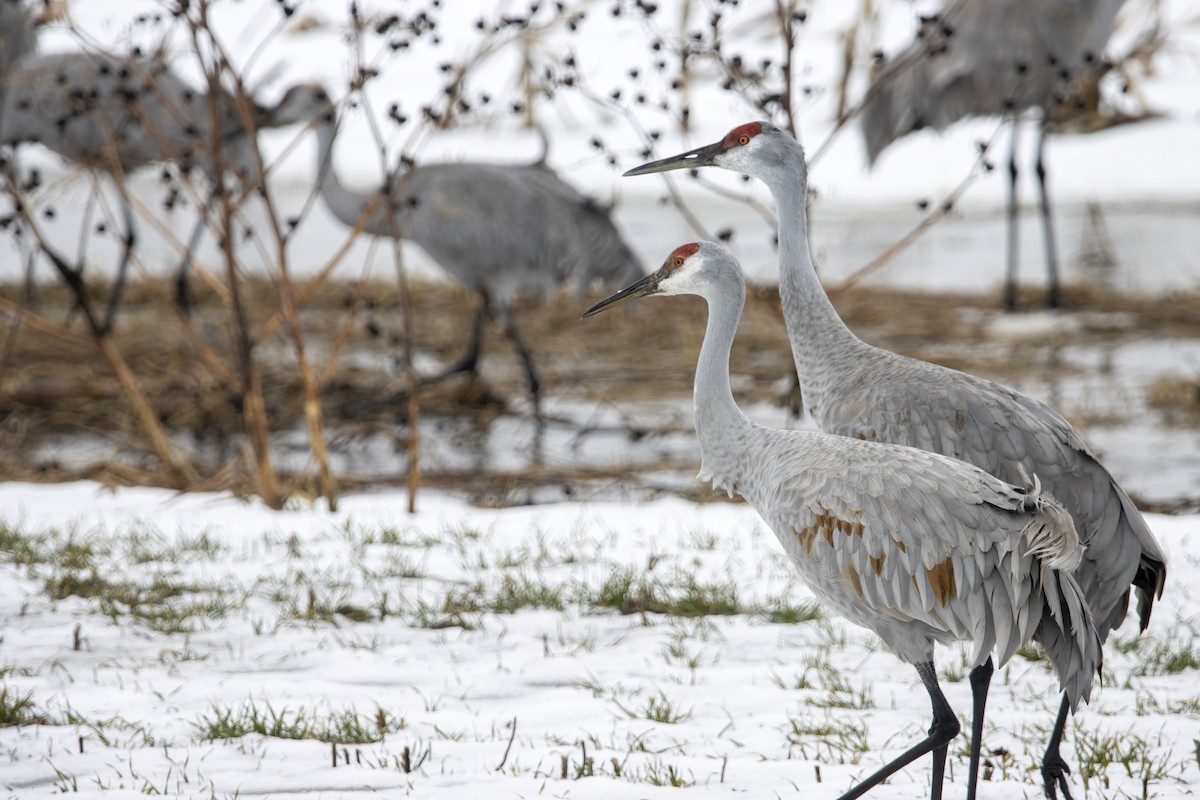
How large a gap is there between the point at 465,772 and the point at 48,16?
3049 mm

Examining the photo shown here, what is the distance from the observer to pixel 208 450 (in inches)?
245

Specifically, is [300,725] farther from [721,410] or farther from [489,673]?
[721,410]

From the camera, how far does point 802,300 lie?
358 cm

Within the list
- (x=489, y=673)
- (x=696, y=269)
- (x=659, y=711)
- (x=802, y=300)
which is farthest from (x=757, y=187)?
(x=659, y=711)

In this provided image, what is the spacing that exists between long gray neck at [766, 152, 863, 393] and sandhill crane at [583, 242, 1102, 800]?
767 mm

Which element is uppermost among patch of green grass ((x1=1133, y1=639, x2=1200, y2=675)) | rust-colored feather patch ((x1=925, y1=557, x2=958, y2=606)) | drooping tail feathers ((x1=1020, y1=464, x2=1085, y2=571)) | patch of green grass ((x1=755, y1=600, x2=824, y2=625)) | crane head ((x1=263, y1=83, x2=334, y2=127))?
crane head ((x1=263, y1=83, x2=334, y2=127))

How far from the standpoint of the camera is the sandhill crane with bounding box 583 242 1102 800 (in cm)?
248

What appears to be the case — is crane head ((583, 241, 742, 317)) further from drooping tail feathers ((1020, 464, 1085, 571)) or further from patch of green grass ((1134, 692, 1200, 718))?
patch of green grass ((1134, 692, 1200, 718))

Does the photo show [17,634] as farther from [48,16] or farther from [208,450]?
[208,450]

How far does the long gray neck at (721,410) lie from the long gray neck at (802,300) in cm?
47

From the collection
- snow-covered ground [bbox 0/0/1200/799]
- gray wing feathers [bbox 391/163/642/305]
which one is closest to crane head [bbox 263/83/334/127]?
gray wing feathers [bbox 391/163/642/305]

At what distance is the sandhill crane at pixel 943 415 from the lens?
2.89 m

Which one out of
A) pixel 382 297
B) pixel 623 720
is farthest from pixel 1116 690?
pixel 382 297

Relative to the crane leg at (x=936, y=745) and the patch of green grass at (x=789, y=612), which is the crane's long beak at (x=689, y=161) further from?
the crane leg at (x=936, y=745)
